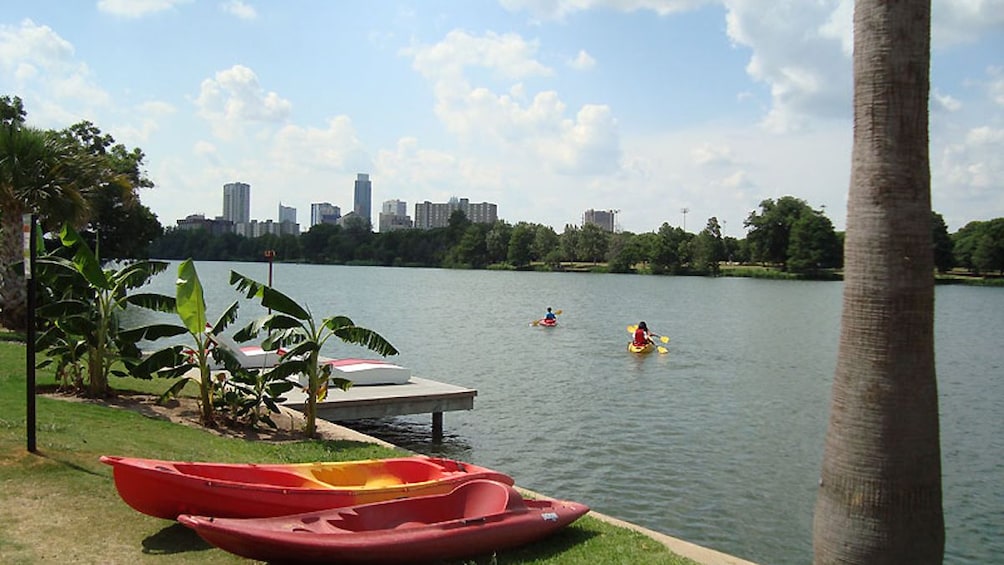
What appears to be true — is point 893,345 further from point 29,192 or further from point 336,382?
point 29,192

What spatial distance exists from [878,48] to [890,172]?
83 centimetres

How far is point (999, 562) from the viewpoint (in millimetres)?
12195

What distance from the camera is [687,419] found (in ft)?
71.7

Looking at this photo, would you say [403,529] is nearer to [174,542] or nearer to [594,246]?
[174,542]

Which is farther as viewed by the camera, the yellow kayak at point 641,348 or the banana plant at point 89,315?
the yellow kayak at point 641,348

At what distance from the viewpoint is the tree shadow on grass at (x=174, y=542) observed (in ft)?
24.2

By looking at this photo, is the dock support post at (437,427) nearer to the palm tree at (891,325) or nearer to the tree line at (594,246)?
the palm tree at (891,325)

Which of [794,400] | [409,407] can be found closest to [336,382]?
[409,407]

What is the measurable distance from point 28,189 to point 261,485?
54.5ft

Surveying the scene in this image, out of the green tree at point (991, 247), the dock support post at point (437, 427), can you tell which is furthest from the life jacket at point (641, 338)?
the green tree at point (991, 247)

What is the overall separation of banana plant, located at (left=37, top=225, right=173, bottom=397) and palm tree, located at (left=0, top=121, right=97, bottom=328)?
6907mm

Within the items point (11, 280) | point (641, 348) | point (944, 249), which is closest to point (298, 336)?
point (11, 280)

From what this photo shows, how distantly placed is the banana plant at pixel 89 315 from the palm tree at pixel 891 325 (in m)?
12.1

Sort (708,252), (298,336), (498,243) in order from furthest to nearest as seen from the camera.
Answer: (498,243) → (708,252) → (298,336)
